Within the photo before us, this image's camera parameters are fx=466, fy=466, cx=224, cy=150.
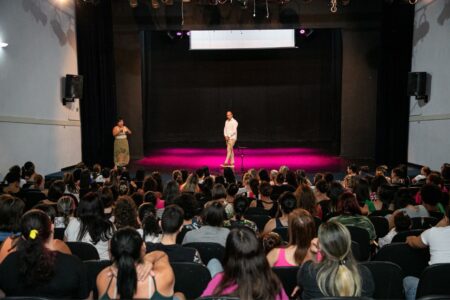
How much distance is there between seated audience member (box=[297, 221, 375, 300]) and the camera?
230 cm

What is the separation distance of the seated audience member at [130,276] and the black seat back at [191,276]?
1.09 ft

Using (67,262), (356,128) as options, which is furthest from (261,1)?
(67,262)

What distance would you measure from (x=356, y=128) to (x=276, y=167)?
3977 millimetres

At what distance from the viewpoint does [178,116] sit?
677 inches

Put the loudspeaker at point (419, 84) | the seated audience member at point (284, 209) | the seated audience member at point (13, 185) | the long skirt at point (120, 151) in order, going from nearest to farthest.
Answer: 1. the seated audience member at point (284, 209)
2. the seated audience member at point (13, 185)
3. the loudspeaker at point (419, 84)
4. the long skirt at point (120, 151)

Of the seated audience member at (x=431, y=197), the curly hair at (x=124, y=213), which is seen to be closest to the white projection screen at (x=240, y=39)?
the seated audience member at (x=431, y=197)

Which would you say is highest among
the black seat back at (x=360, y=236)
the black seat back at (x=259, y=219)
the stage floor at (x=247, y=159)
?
the black seat back at (x=360, y=236)

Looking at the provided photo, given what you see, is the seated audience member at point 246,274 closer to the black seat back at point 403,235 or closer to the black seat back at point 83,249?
the black seat back at point 83,249

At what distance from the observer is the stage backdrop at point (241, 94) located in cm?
1662

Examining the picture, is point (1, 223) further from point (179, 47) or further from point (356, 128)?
point (179, 47)

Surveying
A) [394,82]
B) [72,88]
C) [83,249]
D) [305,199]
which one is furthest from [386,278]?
[394,82]

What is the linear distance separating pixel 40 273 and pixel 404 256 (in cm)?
242

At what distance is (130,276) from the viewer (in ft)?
7.38

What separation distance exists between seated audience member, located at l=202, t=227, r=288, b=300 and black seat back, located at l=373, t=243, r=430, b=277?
1295 mm
